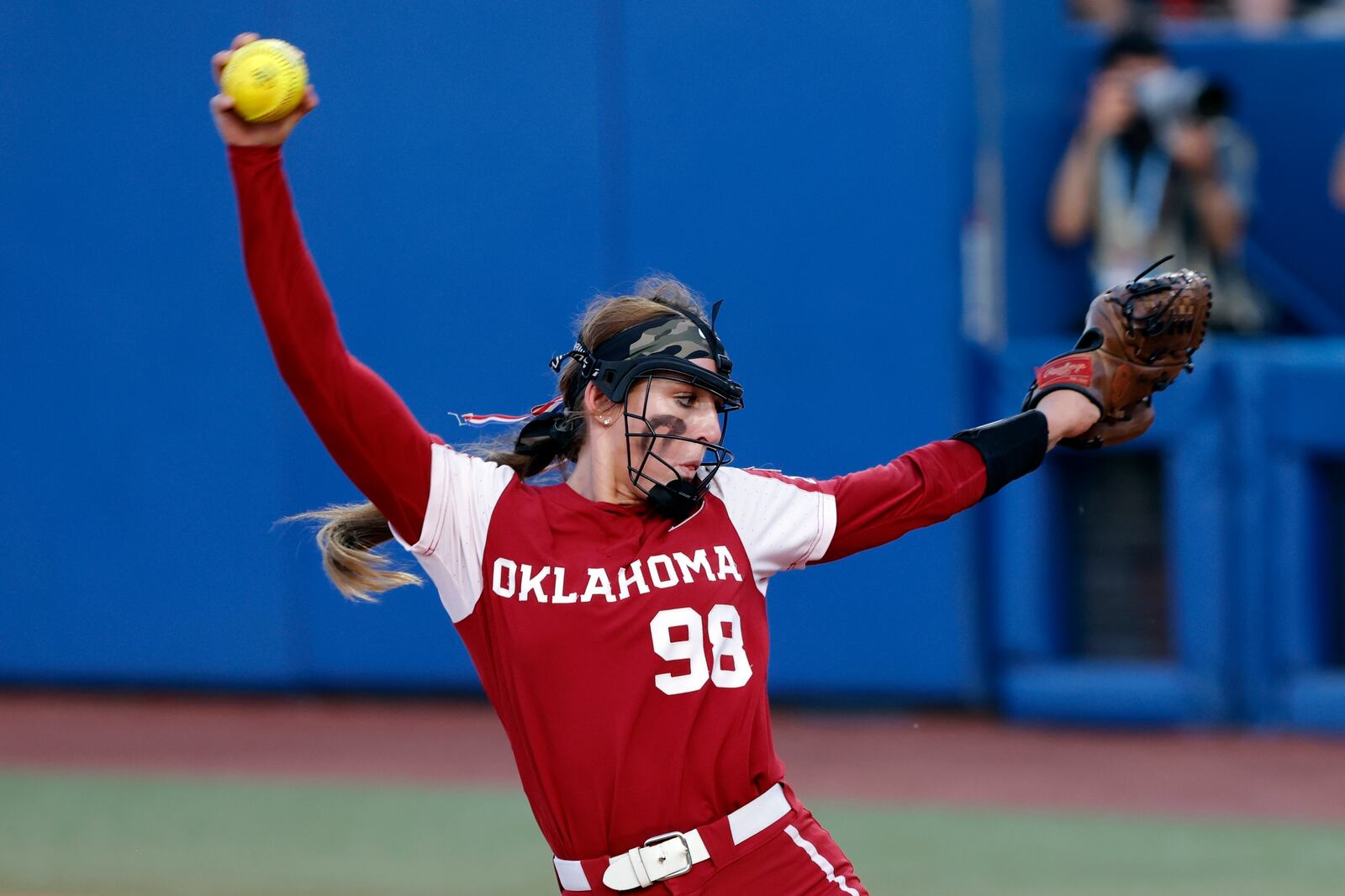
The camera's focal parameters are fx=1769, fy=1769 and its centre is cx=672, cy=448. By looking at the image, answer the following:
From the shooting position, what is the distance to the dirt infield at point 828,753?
22.5 ft

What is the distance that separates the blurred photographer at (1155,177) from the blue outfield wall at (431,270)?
76 cm

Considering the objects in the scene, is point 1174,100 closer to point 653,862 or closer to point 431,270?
point 431,270

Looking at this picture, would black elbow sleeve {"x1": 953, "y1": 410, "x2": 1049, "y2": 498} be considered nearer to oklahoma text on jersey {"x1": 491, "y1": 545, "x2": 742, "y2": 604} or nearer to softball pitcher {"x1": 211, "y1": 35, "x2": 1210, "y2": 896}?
softball pitcher {"x1": 211, "y1": 35, "x2": 1210, "y2": 896}

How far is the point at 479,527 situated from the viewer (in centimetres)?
321

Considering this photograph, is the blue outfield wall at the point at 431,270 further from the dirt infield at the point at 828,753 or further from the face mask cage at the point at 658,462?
the face mask cage at the point at 658,462

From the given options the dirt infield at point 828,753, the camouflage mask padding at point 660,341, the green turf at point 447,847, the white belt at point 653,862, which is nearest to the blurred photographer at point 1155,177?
the dirt infield at point 828,753

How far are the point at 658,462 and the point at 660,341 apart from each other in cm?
23

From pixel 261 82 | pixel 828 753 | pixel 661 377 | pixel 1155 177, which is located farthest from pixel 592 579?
pixel 1155 177

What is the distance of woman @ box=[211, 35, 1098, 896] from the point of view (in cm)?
310

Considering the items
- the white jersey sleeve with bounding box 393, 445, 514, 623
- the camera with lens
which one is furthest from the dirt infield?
the white jersey sleeve with bounding box 393, 445, 514, 623

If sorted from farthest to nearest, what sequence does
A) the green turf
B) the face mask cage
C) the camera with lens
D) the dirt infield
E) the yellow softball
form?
the camera with lens
the dirt infield
the green turf
the face mask cage
the yellow softball

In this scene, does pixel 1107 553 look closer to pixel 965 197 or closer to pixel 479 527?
pixel 965 197

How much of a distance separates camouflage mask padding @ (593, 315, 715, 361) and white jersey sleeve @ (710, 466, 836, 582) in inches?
10.7

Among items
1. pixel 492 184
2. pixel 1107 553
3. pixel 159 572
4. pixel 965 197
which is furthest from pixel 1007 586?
pixel 159 572
